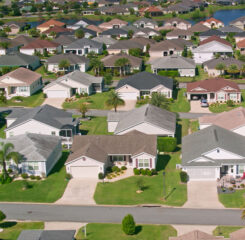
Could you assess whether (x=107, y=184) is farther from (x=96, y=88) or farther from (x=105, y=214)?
(x=96, y=88)

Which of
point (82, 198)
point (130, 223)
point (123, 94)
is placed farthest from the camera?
point (123, 94)

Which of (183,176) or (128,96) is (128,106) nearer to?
(128,96)

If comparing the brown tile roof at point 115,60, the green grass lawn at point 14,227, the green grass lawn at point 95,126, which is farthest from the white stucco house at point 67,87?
the green grass lawn at point 14,227

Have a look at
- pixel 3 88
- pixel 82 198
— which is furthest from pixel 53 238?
pixel 3 88

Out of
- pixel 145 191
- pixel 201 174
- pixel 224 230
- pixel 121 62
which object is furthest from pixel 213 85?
pixel 224 230

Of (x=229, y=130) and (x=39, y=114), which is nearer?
(x=229, y=130)

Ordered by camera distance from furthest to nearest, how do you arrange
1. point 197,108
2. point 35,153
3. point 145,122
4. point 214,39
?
point 214,39, point 197,108, point 145,122, point 35,153

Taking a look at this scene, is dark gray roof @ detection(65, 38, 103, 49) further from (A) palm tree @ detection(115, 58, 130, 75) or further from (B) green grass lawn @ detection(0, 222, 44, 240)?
(B) green grass lawn @ detection(0, 222, 44, 240)

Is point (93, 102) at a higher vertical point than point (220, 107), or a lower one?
lower
